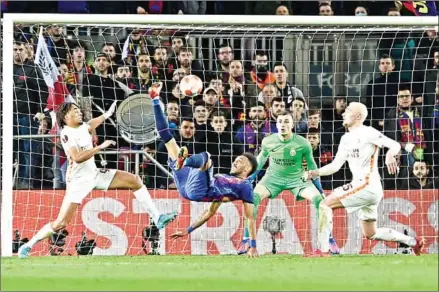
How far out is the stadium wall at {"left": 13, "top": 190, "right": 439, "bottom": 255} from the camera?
19219mm

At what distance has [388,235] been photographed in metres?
18.0

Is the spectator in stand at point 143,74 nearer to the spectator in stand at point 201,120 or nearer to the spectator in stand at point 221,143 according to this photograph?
the spectator in stand at point 201,120

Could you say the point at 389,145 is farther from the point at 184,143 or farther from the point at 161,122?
the point at 184,143

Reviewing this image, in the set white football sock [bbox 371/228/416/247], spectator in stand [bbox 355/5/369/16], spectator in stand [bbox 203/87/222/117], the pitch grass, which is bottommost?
the pitch grass

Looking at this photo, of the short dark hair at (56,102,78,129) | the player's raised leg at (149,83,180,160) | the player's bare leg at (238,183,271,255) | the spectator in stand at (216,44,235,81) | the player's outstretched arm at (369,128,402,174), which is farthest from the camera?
the spectator in stand at (216,44,235,81)

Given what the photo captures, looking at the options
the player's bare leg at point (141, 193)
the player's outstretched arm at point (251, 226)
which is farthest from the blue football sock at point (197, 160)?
the player's outstretched arm at point (251, 226)

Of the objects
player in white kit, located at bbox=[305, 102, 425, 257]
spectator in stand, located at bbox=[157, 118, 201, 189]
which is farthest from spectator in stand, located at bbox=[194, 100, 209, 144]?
player in white kit, located at bbox=[305, 102, 425, 257]

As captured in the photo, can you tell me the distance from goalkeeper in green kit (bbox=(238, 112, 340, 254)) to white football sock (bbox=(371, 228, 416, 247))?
3.74ft

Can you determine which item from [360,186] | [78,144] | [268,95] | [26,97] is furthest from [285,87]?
[26,97]

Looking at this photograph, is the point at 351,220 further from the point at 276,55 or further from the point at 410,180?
the point at 276,55

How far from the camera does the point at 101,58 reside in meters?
19.8

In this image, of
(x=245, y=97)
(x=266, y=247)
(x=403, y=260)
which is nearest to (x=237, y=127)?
(x=245, y=97)

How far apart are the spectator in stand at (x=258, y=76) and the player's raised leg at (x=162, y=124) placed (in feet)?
5.89

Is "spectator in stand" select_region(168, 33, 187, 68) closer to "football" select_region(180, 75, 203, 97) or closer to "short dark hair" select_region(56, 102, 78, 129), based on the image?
"football" select_region(180, 75, 203, 97)
